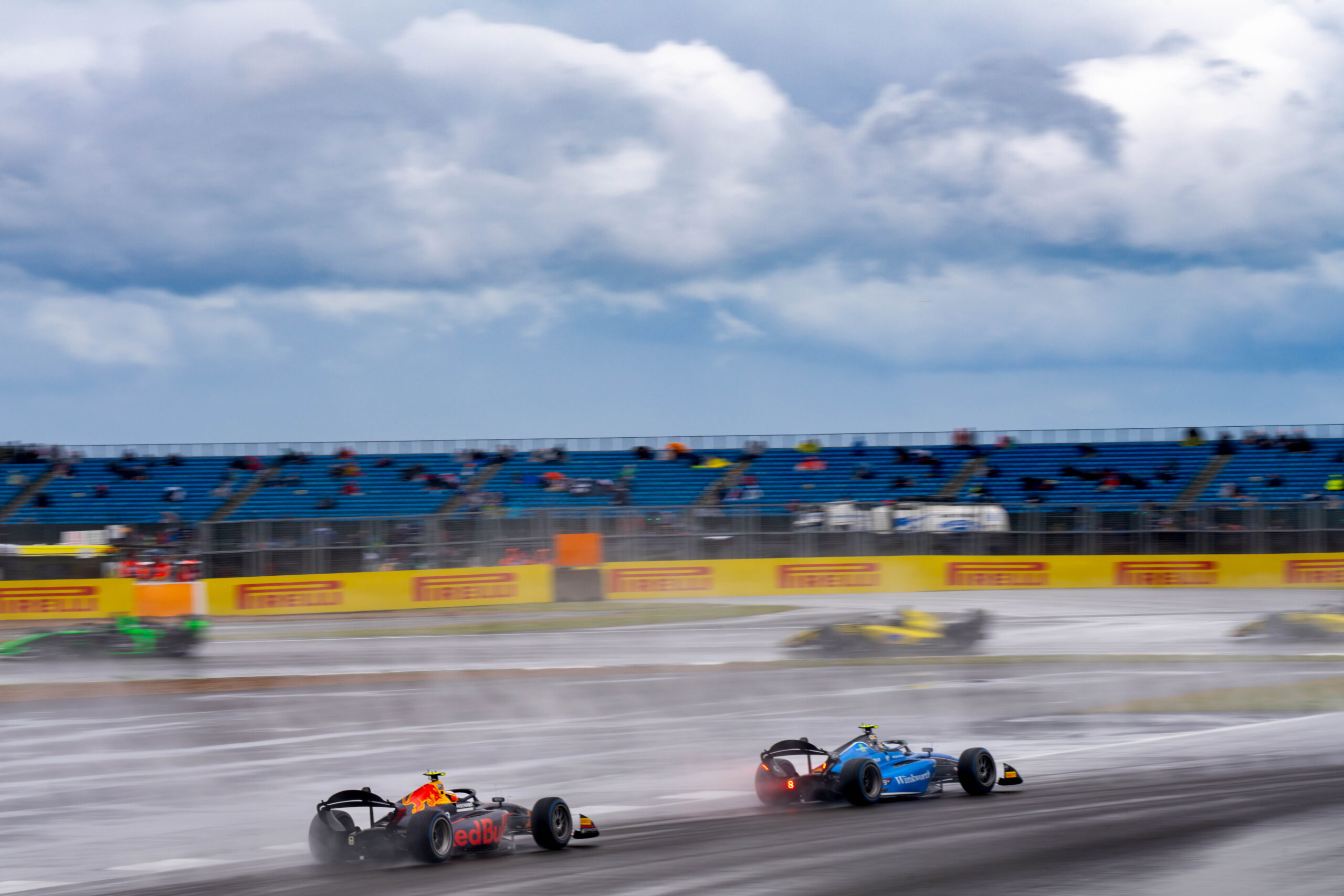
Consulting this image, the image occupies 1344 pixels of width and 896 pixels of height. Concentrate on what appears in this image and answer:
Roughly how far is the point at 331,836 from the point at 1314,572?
26716 mm

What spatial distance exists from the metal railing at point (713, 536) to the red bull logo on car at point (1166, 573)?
0.32 meters

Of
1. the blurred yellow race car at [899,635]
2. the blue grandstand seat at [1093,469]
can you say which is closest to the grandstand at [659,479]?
the blue grandstand seat at [1093,469]

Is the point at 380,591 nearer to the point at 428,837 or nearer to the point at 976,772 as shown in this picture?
the point at 976,772

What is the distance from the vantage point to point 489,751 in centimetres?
1257

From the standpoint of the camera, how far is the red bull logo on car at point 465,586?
2712 centimetres

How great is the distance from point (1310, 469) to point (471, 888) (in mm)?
36716

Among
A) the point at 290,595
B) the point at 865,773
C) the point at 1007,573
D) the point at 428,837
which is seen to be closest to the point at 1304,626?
the point at 1007,573

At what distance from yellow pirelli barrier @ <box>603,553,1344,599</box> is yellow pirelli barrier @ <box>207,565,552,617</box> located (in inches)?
149

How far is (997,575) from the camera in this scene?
29062mm

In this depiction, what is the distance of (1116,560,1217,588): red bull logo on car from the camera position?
2861cm

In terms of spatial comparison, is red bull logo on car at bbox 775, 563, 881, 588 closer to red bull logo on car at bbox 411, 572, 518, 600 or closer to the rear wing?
red bull logo on car at bbox 411, 572, 518, 600

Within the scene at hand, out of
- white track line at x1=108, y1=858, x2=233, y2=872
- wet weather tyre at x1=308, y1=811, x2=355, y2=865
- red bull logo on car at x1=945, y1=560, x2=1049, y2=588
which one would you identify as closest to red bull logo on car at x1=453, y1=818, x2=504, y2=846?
wet weather tyre at x1=308, y1=811, x2=355, y2=865

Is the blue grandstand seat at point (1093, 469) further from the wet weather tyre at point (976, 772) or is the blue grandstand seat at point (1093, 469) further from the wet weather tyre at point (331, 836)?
the wet weather tyre at point (331, 836)

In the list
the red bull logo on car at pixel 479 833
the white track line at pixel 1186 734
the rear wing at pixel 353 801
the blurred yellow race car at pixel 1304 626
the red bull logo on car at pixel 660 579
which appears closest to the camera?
the rear wing at pixel 353 801
